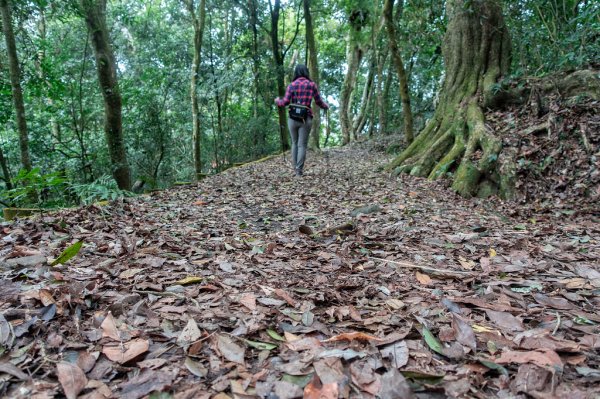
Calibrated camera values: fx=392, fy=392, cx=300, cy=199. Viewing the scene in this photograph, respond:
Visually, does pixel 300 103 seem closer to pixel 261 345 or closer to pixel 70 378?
pixel 261 345

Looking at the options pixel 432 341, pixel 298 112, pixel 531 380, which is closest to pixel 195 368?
pixel 432 341

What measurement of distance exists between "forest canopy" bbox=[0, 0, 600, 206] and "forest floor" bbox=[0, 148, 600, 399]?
7.81 feet

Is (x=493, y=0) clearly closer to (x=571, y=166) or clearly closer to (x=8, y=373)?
(x=571, y=166)

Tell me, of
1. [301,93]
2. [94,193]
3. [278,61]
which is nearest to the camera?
[94,193]

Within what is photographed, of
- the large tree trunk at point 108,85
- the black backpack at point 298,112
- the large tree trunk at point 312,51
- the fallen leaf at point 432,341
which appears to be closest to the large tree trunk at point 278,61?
→ the large tree trunk at point 312,51

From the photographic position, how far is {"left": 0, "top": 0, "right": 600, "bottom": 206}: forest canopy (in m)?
6.52

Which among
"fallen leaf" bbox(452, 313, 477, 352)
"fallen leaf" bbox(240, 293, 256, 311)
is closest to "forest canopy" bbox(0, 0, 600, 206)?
"fallen leaf" bbox(240, 293, 256, 311)

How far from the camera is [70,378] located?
4.21ft

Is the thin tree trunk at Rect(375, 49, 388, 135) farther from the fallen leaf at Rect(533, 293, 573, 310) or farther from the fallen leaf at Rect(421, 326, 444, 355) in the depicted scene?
the fallen leaf at Rect(421, 326, 444, 355)

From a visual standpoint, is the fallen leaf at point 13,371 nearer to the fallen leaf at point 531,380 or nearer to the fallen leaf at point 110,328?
the fallen leaf at point 110,328

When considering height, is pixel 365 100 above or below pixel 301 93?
above

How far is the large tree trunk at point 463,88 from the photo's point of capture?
582 cm

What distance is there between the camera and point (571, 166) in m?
4.41

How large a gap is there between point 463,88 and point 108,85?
19.9 ft
